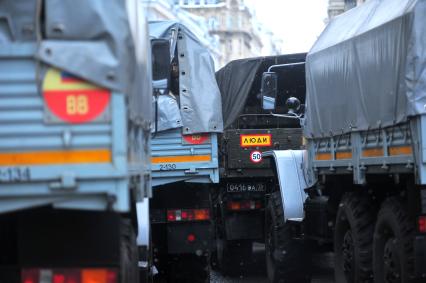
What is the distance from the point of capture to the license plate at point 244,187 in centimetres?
1363

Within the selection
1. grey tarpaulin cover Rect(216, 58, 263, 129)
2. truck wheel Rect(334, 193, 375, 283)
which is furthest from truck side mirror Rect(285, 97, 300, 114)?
truck wheel Rect(334, 193, 375, 283)

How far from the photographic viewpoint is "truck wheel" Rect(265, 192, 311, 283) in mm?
11273

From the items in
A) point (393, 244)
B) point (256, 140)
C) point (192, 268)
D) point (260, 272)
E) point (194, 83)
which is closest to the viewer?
point (393, 244)

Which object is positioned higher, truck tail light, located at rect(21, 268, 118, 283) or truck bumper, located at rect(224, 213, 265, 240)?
truck tail light, located at rect(21, 268, 118, 283)

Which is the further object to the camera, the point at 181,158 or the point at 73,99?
the point at 181,158

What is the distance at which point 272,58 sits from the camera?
14.9m

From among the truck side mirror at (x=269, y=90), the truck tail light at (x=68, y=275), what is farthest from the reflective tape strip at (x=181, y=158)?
the truck tail light at (x=68, y=275)

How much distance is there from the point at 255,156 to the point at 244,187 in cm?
52

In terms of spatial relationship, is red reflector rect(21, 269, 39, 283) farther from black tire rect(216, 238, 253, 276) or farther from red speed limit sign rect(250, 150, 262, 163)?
red speed limit sign rect(250, 150, 262, 163)

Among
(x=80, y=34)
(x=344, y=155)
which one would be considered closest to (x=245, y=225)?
(x=344, y=155)

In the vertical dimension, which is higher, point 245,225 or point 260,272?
point 245,225

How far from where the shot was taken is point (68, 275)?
5273 millimetres

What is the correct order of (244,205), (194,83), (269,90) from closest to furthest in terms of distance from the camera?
(269,90) < (194,83) < (244,205)

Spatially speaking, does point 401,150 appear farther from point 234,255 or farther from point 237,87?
point 237,87
